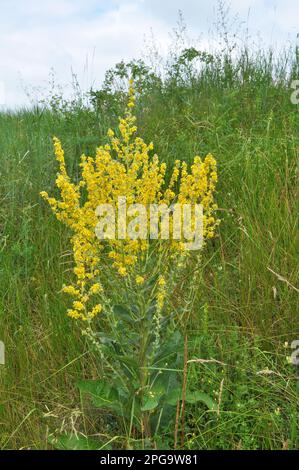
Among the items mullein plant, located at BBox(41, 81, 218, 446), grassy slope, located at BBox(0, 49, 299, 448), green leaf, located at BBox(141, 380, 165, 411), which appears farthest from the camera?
grassy slope, located at BBox(0, 49, 299, 448)

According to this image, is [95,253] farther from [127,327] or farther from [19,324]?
[19,324]

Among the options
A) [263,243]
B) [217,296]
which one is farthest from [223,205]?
[217,296]

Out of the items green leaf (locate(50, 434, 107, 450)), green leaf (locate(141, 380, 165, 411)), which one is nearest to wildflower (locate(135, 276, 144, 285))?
green leaf (locate(141, 380, 165, 411))

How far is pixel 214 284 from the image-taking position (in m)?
3.34

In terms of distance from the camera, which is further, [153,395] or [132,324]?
[132,324]

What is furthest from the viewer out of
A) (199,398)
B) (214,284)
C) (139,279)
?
(214,284)

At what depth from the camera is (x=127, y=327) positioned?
103 inches

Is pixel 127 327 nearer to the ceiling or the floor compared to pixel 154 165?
nearer to the floor

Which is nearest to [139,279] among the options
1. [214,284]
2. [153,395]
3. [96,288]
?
[96,288]

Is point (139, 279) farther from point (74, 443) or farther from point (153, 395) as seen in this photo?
point (74, 443)

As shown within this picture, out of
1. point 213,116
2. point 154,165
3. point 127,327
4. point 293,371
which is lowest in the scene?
point 293,371

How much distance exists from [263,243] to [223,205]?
60cm

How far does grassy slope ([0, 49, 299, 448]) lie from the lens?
260 cm

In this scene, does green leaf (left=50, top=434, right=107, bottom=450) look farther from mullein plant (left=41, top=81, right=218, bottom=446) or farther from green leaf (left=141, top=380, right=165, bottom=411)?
green leaf (left=141, top=380, right=165, bottom=411)
